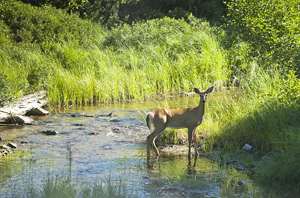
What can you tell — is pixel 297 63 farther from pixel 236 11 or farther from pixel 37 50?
pixel 37 50

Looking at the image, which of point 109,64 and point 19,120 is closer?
point 19,120

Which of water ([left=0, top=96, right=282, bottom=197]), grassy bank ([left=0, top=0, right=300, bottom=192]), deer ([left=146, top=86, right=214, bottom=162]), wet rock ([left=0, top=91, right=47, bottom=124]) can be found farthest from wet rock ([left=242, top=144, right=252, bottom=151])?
wet rock ([left=0, top=91, right=47, bottom=124])

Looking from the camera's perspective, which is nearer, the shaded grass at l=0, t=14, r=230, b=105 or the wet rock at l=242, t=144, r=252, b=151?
the wet rock at l=242, t=144, r=252, b=151

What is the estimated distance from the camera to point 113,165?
6844 mm

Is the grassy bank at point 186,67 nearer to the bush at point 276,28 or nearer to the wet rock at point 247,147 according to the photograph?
the bush at point 276,28

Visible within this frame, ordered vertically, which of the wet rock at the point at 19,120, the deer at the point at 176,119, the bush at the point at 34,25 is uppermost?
the bush at the point at 34,25

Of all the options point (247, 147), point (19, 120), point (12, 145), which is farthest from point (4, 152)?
point (247, 147)

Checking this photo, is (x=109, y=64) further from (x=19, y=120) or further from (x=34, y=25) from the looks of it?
(x=34, y=25)

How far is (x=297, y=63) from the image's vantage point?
789 cm

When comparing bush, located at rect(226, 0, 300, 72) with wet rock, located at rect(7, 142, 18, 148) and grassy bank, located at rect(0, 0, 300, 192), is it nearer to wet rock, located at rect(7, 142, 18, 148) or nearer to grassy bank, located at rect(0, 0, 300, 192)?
grassy bank, located at rect(0, 0, 300, 192)

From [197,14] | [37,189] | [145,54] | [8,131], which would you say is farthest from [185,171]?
[197,14]

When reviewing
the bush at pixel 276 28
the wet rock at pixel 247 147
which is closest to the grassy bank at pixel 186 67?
the bush at pixel 276 28

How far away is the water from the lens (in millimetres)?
5691

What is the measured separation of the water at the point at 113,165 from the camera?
5691 millimetres
